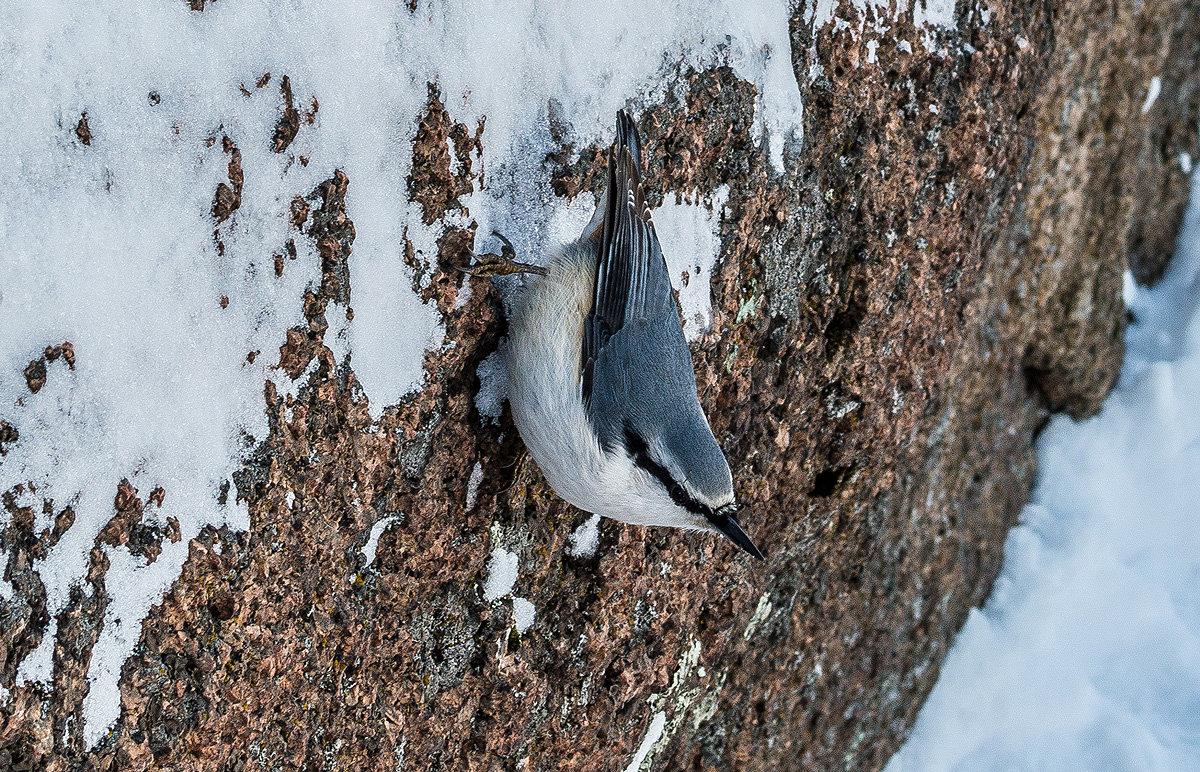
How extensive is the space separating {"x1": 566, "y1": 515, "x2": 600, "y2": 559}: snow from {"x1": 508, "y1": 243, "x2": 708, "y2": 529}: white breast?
56 centimetres

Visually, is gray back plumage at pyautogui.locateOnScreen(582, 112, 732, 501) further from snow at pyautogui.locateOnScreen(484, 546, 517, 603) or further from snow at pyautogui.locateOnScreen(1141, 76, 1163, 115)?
snow at pyautogui.locateOnScreen(1141, 76, 1163, 115)

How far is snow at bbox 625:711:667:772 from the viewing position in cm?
359

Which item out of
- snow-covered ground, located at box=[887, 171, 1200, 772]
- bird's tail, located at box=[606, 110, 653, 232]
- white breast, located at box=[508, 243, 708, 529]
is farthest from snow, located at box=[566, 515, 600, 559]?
snow-covered ground, located at box=[887, 171, 1200, 772]

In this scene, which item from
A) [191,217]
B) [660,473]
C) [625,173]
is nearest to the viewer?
[191,217]

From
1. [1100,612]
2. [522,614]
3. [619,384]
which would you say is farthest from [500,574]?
[1100,612]

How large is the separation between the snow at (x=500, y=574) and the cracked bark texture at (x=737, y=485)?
49mm

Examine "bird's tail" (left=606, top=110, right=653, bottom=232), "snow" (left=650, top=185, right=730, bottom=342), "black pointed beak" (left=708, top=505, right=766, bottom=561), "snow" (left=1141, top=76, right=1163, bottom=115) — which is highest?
"snow" (left=1141, top=76, right=1163, bottom=115)

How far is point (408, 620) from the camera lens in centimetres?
282

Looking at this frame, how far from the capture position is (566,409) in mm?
2562

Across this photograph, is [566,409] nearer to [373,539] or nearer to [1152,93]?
[373,539]

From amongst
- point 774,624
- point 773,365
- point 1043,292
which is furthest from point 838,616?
point 1043,292

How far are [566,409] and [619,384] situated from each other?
157 millimetres

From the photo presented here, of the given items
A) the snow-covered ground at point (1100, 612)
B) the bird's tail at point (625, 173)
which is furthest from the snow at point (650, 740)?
the snow-covered ground at point (1100, 612)

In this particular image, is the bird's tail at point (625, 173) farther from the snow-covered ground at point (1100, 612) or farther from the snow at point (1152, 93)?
the snow at point (1152, 93)
